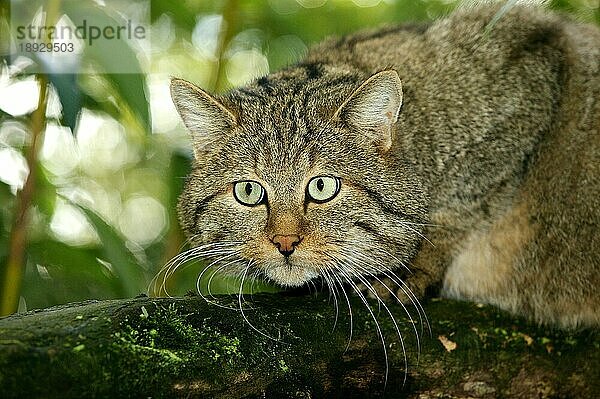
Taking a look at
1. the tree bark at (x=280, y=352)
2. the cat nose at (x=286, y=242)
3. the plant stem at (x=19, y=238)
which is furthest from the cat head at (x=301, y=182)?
the plant stem at (x=19, y=238)

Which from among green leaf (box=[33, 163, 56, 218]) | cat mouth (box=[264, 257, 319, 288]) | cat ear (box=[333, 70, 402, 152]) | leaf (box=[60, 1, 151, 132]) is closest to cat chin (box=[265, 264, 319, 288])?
cat mouth (box=[264, 257, 319, 288])

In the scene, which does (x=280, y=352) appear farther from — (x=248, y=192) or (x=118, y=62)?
(x=118, y=62)

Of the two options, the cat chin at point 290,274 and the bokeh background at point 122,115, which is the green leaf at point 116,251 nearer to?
the bokeh background at point 122,115

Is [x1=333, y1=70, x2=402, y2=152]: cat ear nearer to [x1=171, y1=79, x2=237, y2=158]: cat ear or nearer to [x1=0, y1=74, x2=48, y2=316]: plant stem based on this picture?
[x1=171, y1=79, x2=237, y2=158]: cat ear

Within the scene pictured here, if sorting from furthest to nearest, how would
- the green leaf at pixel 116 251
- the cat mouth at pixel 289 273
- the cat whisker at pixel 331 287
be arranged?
the green leaf at pixel 116 251 → the cat mouth at pixel 289 273 → the cat whisker at pixel 331 287

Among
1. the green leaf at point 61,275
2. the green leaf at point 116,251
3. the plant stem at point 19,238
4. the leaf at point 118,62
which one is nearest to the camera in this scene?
the leaf at point 118,62

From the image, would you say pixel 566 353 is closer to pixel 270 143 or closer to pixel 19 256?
pixel 270 143

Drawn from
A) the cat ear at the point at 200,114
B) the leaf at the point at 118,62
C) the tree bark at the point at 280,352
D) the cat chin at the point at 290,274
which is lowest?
the tree bark at the point at 280,352

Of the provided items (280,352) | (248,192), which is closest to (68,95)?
(248,192)
